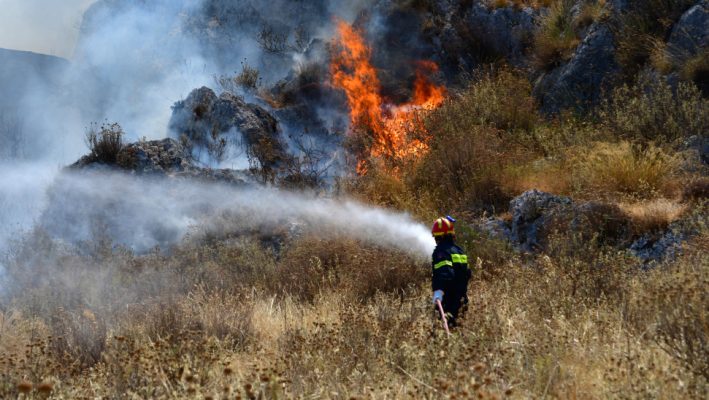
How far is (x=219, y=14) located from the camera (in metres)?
23.3

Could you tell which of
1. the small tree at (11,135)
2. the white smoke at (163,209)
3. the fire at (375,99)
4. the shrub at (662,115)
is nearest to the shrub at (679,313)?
the shrub at (662,115)

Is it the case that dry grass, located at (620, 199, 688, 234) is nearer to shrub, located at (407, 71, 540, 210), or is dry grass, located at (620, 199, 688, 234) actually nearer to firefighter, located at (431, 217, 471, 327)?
shrub, located at (407, 71, 540, 210)

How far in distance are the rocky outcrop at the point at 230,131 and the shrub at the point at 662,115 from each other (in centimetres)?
644

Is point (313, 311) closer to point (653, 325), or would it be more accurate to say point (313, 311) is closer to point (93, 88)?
point (653, 325)

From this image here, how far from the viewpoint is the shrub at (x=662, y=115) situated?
29.3 ft

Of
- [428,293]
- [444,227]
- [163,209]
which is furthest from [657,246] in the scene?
[163,209]

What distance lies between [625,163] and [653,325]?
14.8ft

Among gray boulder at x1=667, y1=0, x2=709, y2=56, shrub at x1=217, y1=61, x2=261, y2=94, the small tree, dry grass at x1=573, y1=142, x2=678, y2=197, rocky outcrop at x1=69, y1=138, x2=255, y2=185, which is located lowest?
the small tree

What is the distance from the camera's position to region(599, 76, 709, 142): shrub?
352 inches

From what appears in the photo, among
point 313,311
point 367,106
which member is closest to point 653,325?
point 313,311

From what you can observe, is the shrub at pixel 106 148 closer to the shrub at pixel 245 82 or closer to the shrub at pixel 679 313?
the shrub at pixel 245 82

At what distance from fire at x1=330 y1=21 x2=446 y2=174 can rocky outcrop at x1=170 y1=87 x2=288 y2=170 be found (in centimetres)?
188

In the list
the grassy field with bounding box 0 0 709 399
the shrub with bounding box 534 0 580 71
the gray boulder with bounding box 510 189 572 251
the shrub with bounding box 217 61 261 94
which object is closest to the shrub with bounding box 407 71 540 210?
the grassy field with bounding box 0 0 709 399

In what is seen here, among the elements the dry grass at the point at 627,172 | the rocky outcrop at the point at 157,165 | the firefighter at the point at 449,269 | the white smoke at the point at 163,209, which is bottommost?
the white smoke at the point at 163,209
